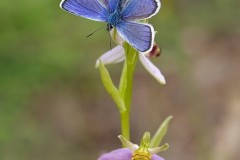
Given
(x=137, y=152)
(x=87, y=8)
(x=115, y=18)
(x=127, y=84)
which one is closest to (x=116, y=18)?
(x=115, y=18)

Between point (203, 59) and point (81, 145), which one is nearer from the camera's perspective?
point (81, 145)

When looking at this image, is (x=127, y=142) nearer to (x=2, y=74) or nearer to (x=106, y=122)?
(x=2, y=74)

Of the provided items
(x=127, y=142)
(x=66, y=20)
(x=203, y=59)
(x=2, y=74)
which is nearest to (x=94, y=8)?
(x=127, y=142)

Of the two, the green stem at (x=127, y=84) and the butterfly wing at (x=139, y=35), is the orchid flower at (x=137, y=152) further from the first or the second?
the butterfly wing at (x=139, y=35)

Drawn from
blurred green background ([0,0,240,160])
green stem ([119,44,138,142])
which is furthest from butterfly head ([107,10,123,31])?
blurred green background ([0,0,240,160])

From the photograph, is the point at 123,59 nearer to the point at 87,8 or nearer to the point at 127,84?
the point at 127,84

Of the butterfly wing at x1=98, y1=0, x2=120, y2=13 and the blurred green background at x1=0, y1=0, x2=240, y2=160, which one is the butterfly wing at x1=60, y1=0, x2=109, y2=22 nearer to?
the butterfly wing at x1=98, y1=0, x2=120, y2=13
